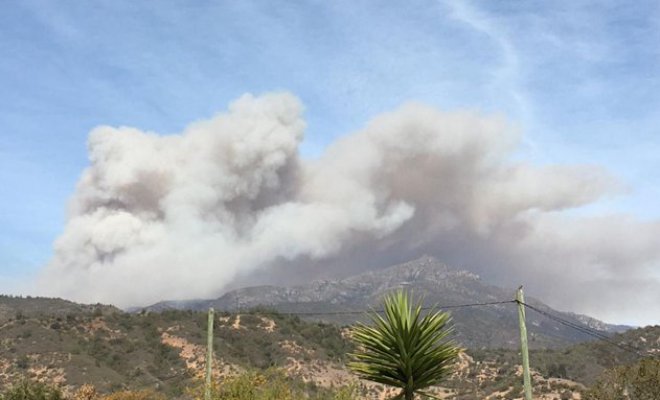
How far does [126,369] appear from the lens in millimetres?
86312

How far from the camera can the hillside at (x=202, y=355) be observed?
8069 cm

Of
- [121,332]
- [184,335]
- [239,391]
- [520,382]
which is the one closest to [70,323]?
[121,332]

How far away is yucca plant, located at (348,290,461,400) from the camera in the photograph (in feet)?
34.5

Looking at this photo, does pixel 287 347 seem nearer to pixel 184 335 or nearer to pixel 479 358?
pixel 184 335

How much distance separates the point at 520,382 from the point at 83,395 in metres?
55.5

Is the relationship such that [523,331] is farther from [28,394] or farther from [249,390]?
[28,394]

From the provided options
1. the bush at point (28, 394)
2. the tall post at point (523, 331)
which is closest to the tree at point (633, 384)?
the tall post at point (523, 331)

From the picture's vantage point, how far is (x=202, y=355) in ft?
309

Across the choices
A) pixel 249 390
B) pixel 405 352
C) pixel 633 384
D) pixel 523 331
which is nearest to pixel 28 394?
pixel 249 390

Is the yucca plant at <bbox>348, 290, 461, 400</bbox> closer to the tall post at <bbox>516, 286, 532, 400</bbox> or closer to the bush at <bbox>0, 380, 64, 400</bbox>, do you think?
the tall post at <bbox>516, 286, 532, 400</bbox>

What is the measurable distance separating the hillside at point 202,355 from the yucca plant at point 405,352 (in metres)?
66.4

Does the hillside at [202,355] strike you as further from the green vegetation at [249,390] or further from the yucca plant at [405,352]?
the yucca plant at [405,352]

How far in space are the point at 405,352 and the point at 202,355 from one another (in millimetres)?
88214

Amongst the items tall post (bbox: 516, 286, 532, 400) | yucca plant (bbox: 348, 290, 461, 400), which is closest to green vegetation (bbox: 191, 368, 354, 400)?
tall post (bbox: 516, 286, 532, 400)
